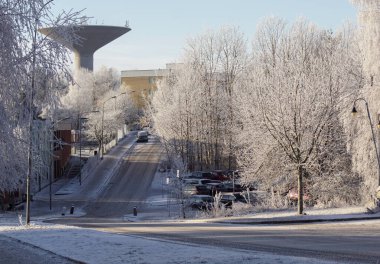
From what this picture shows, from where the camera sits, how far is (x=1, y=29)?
10.6 metres

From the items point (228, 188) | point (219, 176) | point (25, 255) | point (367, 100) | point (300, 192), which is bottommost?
point (25, 255)

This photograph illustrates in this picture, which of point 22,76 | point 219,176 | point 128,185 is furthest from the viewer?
point 128,185

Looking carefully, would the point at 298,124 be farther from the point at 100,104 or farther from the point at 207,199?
the point at 100,104

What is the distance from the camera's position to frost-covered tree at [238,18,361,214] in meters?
35.8

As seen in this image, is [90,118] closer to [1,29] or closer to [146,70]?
[146,70]

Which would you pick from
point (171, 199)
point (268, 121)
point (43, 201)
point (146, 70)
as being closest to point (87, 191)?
point (43, 201)

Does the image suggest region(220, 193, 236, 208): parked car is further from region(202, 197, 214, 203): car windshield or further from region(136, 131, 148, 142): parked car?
region(136, 131, 148, 142): parked car

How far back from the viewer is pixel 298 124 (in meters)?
35.6

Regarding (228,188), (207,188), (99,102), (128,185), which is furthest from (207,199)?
(99,102)

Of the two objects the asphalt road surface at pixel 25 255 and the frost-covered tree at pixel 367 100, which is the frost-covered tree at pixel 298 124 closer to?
the frost-covered tree at pixel 367 100

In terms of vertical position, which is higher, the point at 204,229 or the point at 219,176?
the point at 219,176

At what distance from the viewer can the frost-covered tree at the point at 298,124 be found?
35.8 m

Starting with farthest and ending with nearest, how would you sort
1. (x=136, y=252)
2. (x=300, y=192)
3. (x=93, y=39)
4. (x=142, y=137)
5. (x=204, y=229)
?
(x=93, y=39) < (x=142, y=137) < (x=300, y=192) < (x=204, y=229) < (x=136, y=252)

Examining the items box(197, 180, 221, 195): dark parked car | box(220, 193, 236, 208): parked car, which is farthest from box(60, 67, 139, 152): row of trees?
box(220, 193, 236, 208): parked car
